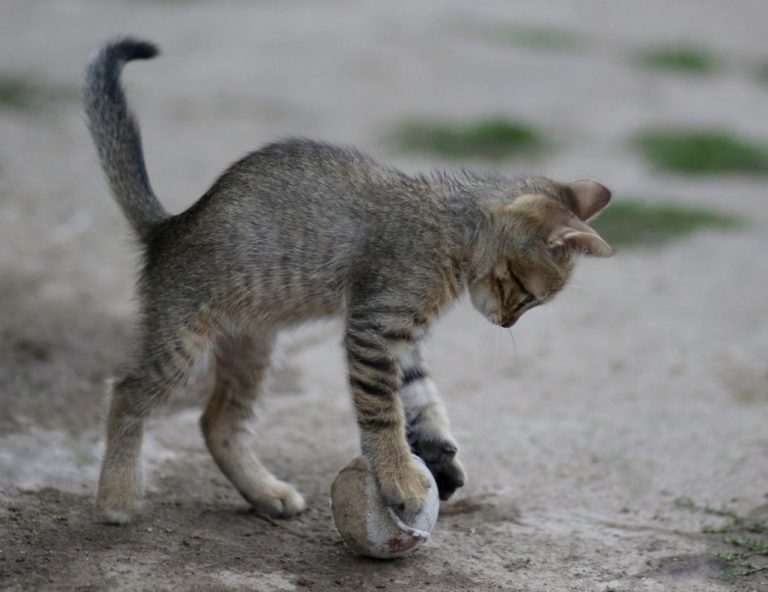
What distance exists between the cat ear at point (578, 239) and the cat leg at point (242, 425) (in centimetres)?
139

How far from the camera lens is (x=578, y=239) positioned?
453 cm

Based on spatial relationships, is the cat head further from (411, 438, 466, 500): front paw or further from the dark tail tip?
the dark tail tip

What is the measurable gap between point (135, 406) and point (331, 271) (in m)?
0.95

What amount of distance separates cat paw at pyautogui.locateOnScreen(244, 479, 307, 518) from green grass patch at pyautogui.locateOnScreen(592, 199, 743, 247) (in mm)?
4479

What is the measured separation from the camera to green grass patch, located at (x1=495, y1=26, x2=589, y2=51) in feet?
47.3

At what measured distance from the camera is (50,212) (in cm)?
854

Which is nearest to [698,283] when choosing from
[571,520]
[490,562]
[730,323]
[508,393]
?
[730,323]

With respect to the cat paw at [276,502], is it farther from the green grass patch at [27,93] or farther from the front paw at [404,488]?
the green grass patch at [27,93]

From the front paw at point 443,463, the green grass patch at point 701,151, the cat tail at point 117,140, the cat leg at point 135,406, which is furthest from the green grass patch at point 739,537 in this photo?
the green grass patch at point 701,151

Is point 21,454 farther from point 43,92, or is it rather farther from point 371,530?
point 43,92

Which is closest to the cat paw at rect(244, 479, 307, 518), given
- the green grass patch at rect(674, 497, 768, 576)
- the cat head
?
the cat head

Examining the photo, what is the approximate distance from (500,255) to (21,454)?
2.23 metres

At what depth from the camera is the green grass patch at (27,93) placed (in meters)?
10.8

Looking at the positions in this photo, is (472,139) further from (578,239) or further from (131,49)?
(578,239)
